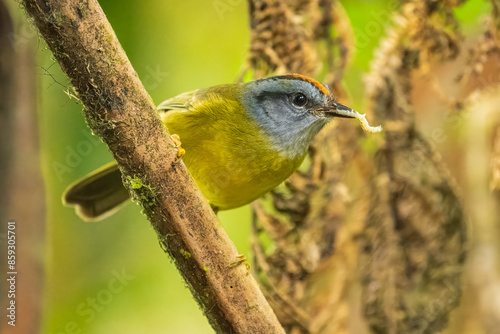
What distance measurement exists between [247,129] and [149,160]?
3.00 feet

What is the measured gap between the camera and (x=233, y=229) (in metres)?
4.51

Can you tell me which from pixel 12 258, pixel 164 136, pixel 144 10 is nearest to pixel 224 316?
pixel 164 136

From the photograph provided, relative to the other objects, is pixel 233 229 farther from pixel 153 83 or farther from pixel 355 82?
pixel 355 82

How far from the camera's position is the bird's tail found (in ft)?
9.84

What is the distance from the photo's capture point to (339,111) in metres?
2.69

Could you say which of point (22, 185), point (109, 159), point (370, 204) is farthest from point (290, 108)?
point (109, 159)

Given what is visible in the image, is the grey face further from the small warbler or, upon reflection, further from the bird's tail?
the bird's tail

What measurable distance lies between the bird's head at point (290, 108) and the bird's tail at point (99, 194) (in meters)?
0.91

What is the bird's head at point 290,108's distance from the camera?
109 inches

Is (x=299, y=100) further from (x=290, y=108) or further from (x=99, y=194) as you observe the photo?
(x=99, y=194)

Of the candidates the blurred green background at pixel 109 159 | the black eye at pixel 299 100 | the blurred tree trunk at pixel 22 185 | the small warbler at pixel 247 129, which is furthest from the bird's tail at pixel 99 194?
the black eye at pixel 299 100

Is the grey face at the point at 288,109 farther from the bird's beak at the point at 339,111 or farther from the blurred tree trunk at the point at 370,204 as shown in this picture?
the blurred tree trunk at the point at 370,204

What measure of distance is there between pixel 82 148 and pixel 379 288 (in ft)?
7.29

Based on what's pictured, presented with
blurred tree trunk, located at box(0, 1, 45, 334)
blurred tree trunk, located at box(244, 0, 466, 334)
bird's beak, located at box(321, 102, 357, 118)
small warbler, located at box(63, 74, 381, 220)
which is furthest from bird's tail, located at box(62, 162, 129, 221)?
bird's beak, located at box(321, 102, 357, 118)
